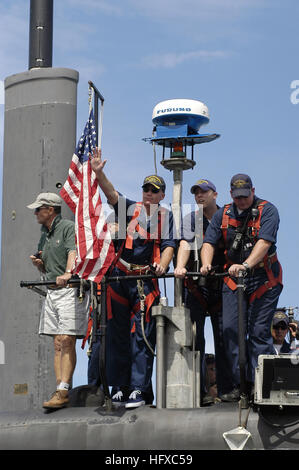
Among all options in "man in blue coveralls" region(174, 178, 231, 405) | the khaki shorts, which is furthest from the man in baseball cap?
the khaki shorts

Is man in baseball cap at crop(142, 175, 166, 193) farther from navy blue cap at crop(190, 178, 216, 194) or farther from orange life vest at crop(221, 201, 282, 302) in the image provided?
orange life vest at crop(221, 201, 282, 302)

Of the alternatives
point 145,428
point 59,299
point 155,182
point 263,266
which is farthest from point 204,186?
point 145,428

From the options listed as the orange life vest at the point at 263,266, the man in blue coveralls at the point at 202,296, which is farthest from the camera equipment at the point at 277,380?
the man in blue coveralls at the point at 202,296

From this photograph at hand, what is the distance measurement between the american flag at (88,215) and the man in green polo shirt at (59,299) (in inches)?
8.9

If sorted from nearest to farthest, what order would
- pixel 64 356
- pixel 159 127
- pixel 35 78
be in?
1. pixel 64 356
2. pixel 159 127
3. pixel 35 78

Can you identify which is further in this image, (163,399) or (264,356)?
(163,399)

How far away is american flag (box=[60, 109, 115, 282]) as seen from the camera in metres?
9.77

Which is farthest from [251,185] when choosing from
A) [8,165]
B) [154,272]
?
[8,165]

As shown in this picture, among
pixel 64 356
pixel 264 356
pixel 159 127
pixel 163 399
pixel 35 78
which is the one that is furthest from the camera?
pixel 35 78

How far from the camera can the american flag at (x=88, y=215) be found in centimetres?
977

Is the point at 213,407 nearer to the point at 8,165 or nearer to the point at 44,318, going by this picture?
the point at 44,318

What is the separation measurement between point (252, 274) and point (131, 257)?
145 cm

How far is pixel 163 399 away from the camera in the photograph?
30.4 ft

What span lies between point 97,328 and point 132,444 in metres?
1.32
